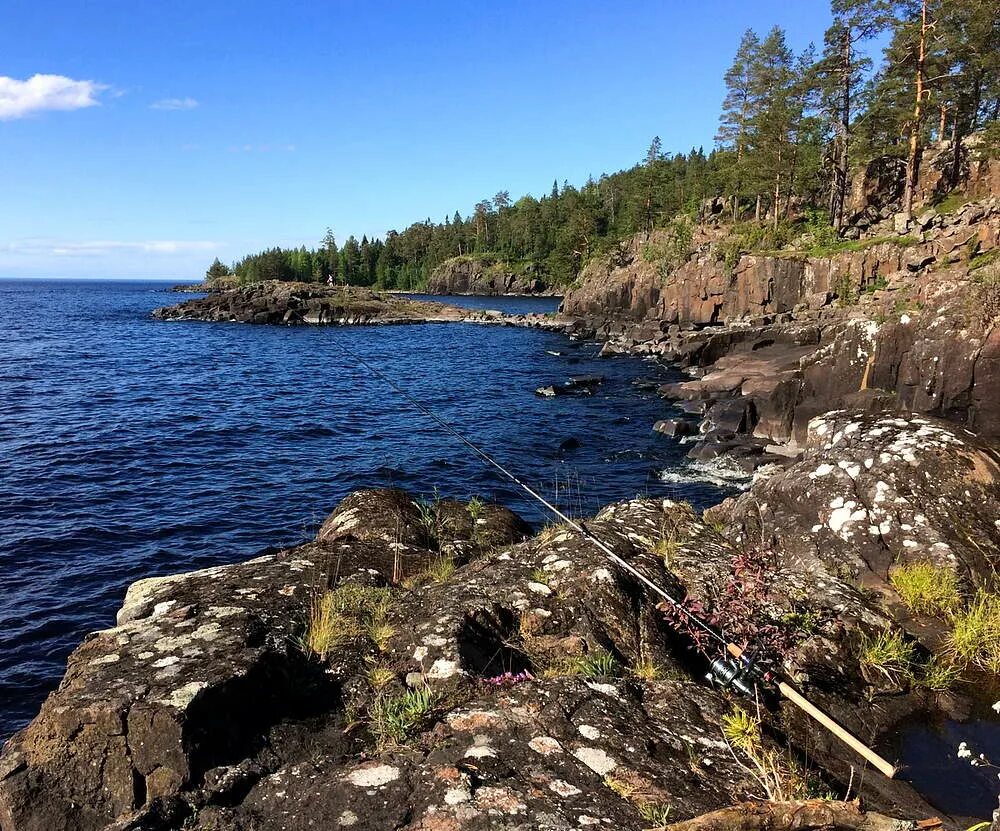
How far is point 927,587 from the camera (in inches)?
254

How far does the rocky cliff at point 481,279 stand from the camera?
136000 millimetres

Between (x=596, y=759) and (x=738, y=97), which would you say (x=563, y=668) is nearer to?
(x=596, y=759)

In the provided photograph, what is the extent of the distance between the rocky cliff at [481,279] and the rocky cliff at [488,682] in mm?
130124

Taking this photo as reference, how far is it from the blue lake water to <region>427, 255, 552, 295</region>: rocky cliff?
90.7 meters

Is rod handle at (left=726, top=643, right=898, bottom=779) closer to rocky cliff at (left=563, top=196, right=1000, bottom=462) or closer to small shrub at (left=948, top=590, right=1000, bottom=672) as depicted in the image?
small shrub at (left=948, top=590, right=1000, bottom=672)

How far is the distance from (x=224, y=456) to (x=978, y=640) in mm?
22690

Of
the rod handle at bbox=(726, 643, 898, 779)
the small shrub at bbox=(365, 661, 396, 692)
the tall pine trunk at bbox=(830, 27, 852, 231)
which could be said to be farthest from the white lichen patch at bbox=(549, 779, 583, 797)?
the tall pine trunk at bbox=(830, 27, 852, 231)

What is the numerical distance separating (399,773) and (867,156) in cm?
5570

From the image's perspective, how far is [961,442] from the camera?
7949 mm

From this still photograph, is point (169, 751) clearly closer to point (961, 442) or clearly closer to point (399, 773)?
point (399, 773)

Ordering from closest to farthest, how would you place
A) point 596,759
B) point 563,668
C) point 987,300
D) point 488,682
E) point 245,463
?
point 596,759
point 488,682
point 563,668
point 987,300
point 245,463

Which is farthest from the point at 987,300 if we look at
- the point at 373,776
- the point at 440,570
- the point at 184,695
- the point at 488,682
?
the point at 184,695

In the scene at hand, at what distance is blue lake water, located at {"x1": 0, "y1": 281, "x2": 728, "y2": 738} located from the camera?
13.7m

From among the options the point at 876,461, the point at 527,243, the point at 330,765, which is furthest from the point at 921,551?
the point at 527,243
